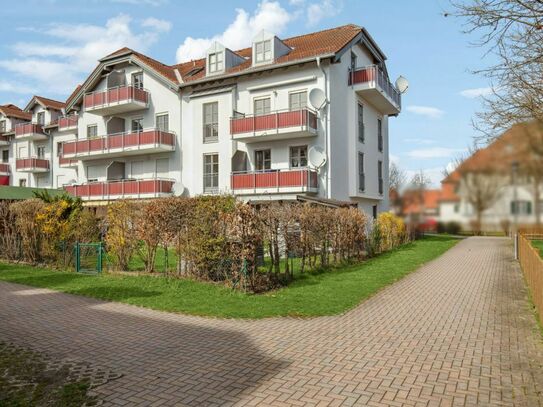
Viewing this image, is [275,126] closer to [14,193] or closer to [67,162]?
[14,193]

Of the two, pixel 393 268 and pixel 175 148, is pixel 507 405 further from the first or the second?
pixel 175 148

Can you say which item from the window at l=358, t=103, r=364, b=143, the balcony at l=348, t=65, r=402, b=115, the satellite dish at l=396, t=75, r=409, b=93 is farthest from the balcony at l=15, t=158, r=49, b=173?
the satellite dish at l=396, t=75, r=409, b=93

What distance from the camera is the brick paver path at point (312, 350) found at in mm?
5160

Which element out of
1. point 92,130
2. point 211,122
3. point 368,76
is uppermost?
point 368,76

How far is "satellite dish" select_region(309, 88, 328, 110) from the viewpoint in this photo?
23.4 metres

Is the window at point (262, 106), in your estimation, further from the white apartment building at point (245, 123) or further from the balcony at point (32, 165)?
the balcony at point (32, 165)

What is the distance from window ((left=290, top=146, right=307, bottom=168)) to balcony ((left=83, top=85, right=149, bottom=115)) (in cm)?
1184

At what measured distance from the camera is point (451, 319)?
8.92 m

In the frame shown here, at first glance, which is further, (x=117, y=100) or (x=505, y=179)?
(x=117, y=100)

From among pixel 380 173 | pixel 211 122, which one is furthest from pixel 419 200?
pixel 380 173

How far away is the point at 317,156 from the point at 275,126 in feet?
9.32

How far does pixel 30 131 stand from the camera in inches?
1647

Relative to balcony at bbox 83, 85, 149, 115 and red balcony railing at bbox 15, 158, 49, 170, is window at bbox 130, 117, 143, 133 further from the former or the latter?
red balcony railing at bbox 15, 158, 49, 170

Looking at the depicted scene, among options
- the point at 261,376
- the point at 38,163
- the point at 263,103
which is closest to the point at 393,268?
the point at 261,376
